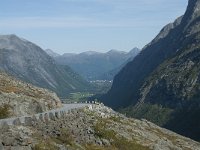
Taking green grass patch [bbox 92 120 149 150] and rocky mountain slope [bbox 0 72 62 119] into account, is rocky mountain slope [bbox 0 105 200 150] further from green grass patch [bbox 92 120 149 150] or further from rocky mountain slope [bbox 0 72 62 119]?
rocky mountain slope [bbox 0 72 62 119]

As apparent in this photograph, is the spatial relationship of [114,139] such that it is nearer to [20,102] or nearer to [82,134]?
[82,134]

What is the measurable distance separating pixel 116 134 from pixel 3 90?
24014mm

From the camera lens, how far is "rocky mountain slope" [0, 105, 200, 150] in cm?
5994

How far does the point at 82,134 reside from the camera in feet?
238

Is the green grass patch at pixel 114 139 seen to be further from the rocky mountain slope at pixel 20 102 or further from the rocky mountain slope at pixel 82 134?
the rocky mountain slope at pixel 20 102

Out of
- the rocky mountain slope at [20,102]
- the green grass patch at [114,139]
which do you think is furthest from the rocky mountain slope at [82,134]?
the rocky mountain slope at [20,102]

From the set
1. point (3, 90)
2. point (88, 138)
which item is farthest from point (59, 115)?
point (3, 90)

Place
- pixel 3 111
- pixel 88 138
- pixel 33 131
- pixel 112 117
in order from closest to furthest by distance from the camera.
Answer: pixel 33 131, pixel 88 138, pixel 3 111, pixel 112 117

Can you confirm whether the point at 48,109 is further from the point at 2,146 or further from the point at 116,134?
the point at 2,146

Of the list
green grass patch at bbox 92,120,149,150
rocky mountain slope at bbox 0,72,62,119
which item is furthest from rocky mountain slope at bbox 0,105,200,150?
rocky mountain slope at bbox 0,72,62,119

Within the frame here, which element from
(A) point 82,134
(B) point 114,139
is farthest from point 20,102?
(B) point 114,139

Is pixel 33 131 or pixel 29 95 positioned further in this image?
pixel 29 95

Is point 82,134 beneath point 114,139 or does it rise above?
above

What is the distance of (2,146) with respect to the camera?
57.4 meters
